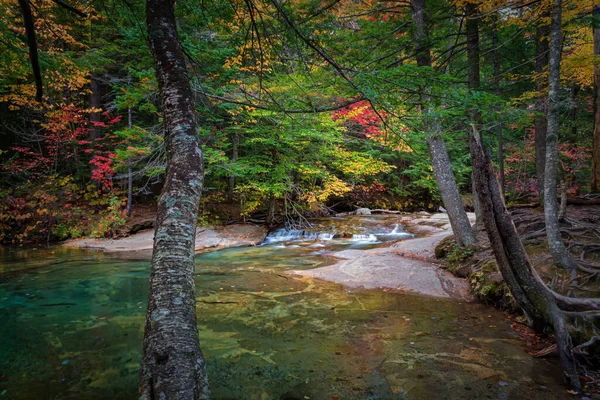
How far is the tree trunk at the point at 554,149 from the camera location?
17.6ft

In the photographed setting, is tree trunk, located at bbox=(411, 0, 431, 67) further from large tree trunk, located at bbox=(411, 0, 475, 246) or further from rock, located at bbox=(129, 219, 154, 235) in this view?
rock, located at bbox=(129, 219, 154, 235)

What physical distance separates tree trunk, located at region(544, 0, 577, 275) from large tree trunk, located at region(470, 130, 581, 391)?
151 cm

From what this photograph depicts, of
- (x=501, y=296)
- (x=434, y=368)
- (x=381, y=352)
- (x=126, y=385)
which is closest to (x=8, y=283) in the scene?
(x=126, y=385)

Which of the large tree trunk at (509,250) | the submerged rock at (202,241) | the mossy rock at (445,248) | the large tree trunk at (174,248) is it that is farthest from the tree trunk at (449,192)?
the submerged rock at (202,241)

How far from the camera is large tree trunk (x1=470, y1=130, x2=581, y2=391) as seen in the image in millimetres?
4371

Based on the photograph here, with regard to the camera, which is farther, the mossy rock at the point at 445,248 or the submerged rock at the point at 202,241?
the submerged rock at the point at 202,241

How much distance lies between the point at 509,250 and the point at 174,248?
14.2ft

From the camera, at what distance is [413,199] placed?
74.8 ft

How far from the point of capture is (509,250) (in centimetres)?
450

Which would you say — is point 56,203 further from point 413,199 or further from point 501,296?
point 413,199

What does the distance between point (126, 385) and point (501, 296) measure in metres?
6.02

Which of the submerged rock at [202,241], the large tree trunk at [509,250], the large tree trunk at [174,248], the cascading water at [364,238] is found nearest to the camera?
the large tree trunk at [174,248]

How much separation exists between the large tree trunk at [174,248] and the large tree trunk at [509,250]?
146 inches

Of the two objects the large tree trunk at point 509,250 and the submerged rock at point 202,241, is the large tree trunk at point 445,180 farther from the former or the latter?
the submerged rock at point 202,241
